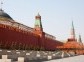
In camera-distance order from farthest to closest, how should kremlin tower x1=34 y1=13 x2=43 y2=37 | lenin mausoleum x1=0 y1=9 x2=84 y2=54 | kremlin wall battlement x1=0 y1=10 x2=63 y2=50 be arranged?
kremlin tower x1=34 y1=13 x2=43 y2=37
lenin mausoleum x1=0 y1=9 x2=84 y2=54
kremlin wall battlement x1=0 y1=10 x2=63 y2=50

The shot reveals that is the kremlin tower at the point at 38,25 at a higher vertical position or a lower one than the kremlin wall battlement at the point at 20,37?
higher

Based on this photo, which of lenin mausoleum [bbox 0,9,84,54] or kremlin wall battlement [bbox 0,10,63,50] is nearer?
kremlin wall battlement [bbox 0,10,63,50]

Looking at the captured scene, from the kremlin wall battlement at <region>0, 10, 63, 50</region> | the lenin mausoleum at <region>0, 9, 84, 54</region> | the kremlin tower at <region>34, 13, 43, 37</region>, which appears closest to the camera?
the kremlin wall battlement at <region>0, 10, 63, 50</region>

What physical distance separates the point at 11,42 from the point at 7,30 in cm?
136

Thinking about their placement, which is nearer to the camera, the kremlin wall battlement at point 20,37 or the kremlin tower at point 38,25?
the kremlin wall battlement at point 20,37

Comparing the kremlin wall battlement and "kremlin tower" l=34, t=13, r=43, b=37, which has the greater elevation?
"kremlin tower" l=34, t=13, r=43, b=37

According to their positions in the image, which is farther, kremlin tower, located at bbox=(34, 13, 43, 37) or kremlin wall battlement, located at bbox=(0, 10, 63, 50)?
kremlin tower, located at bbox=(34, 13, 43, 37)

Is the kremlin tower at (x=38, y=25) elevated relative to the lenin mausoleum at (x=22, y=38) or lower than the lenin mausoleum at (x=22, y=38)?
elevated

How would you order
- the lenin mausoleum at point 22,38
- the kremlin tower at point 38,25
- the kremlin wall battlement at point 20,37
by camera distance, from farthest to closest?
the kremlin tower at point 38,25 < the lenin mausoleum at point 22,38 < the kremlin wall battlement at point 20,37

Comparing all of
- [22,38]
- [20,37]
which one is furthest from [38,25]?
[20,37]

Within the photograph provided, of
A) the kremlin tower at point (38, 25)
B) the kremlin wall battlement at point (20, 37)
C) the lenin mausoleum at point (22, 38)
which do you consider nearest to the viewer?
the kremlin wall battlement at point (20, 37)

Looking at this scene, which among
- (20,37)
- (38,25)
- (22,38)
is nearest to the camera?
(20,37)

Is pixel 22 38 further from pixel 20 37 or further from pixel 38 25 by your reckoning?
pixel 38 25

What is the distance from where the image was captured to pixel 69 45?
48.9 metres
